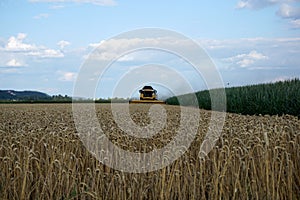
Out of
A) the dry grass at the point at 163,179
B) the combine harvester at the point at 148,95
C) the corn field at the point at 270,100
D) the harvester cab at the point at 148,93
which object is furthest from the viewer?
the harvester cab at the point at 148,93

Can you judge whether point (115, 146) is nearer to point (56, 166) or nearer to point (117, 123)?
point (56, 166)

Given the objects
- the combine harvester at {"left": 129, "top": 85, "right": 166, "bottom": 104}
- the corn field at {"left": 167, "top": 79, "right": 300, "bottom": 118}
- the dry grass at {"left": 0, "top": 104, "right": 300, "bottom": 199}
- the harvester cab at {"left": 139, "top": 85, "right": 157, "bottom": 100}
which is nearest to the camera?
the dry grass at {"left": 0, "top": 104, "right": 300, "bottom": 199}

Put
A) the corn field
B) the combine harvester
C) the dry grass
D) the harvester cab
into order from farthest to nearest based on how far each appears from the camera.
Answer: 1. the harvester cab
2. the combine harvester
3. the corn field
4. the dry grass

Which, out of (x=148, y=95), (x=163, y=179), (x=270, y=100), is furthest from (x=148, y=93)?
(x=163, y=179)

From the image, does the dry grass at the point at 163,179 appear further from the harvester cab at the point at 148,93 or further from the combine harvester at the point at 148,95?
the harvester cab at the point at 148,93

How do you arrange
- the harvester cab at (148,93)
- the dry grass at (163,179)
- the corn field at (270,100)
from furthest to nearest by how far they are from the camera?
1. the harvester cab at (148,93)
2. the corn field at (270,100)
3. the dry grass at (163,179)

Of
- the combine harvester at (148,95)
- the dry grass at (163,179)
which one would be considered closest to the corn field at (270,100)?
the combine harvester at (148,95)

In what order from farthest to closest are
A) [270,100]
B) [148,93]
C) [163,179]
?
[148,93]
[270,100]
[163,179]

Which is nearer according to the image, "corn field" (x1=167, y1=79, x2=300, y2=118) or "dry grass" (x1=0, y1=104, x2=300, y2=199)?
"dry grass" (x1=0, y1=104, x2=300, y2=199)

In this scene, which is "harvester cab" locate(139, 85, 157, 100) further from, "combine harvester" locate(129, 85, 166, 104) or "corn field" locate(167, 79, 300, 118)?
"corn field" locate(167, 79, 300, 118)

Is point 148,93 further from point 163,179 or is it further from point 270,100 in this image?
point 163,179

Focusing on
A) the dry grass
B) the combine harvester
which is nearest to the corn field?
the combine harvester

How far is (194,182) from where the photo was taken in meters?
5.41

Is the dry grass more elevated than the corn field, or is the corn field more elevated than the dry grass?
the corn field
